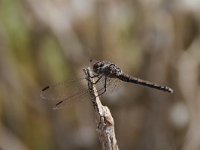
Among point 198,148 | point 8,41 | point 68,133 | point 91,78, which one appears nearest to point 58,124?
point 68,133

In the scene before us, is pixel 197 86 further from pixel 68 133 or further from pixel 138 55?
pixel 68 133

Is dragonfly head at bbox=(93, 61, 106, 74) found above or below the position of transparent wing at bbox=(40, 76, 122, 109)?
above

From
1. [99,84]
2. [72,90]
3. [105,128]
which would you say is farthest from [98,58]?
[105,128]

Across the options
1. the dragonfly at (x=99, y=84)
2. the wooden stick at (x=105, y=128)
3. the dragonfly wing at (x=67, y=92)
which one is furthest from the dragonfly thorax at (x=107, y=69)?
the wooden stick at (x=105, y=128)

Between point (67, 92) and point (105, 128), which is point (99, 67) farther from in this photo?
point (105, 128)

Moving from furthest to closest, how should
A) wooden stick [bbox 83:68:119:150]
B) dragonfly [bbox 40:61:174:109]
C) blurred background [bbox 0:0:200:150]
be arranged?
blurred background [bbox 0:0:200:150] → dragonfly [bbox 40:61:174:109] → wooden stick [bbox 83:68:119:150]

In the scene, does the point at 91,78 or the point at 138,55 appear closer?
the point at 91,78

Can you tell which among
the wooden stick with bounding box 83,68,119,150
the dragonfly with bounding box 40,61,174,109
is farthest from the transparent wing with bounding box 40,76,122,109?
the wooden stick with bounding box 83,68,119,150

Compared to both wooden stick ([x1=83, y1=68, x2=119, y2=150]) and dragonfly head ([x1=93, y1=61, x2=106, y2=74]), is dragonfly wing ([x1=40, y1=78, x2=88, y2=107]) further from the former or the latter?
wooden stick ([x1=83, y1=68, x2=119, y2=150])
